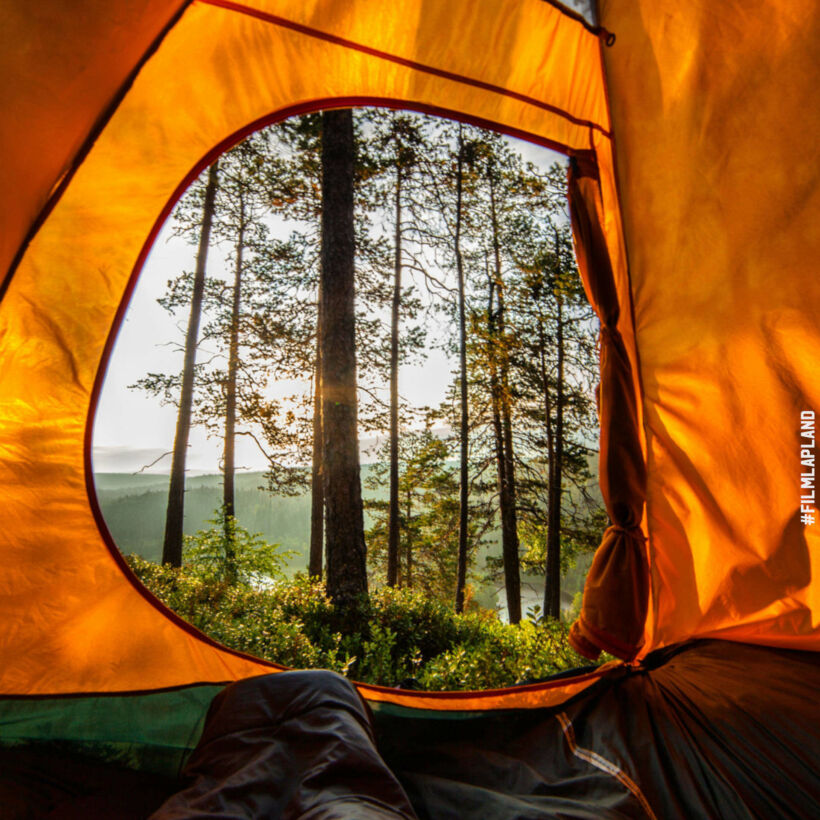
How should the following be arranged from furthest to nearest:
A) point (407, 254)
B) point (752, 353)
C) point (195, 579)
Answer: point (407, 254)
point (195, 579)
point (752, 353)

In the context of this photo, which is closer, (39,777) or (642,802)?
(642,802)

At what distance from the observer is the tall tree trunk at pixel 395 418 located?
10.0m

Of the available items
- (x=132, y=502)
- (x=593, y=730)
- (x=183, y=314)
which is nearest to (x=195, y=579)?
(x=183, y=314)

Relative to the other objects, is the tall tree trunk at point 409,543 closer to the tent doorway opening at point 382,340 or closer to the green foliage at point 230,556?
the tent doorway opening at point 382,340

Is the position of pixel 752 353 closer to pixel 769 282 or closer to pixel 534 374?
pixel 769 282

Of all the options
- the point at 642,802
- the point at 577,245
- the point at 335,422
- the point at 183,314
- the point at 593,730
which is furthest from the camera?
the point at 183,314

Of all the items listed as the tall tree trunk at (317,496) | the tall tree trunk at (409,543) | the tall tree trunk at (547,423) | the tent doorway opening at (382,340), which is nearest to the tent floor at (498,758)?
the tent doorway opening at (382,340)

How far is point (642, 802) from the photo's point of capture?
1173 mm

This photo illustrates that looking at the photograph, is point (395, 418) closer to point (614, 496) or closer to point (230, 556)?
point (230, 556)

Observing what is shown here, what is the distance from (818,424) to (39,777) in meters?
2.61

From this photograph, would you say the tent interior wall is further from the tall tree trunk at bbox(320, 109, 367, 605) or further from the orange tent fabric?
the tall tree trunk at bbox(320, 109, 367, 605)

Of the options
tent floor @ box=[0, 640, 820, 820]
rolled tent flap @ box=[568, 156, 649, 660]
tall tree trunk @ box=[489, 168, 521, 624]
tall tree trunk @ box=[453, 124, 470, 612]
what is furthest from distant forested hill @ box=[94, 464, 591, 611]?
tent floor @ box=[0, 640, 820, 820]

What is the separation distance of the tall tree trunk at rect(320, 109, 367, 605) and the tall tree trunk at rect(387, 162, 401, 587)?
5.18 metres

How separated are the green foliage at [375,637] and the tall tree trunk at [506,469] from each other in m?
3.57
